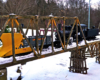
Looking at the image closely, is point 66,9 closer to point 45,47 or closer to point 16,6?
point 16,6

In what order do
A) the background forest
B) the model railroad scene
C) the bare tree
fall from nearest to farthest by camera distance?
the model railroad scene → the bare tree → the background forest

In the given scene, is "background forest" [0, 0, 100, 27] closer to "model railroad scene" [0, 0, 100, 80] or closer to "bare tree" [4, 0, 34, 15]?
"bare tree" [4, 0, 34, 15]

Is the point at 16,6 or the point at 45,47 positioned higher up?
the point at 16,6

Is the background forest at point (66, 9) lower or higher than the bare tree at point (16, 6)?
higher

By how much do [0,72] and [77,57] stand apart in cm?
763

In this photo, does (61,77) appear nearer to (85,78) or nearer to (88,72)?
(85,78)

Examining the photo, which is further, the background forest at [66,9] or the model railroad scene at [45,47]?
the background forest at [66,9]

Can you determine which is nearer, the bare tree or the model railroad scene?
the model railroad scene

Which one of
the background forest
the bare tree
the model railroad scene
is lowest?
the model railroad scene

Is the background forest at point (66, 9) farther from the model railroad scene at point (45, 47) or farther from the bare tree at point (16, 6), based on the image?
the model railroad scene at point (45, 47)

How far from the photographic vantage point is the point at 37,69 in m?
13.7

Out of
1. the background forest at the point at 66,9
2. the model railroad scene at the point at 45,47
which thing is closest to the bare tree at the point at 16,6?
the model railroad scene at the point at 45,47

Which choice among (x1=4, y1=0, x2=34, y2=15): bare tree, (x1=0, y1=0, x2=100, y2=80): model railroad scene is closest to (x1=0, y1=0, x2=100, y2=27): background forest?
(x1=4, y1=0, x2=34, y2=15): bare tree

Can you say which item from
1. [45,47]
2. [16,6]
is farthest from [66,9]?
[45,47]
